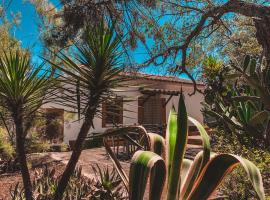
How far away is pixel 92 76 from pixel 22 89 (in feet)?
1.81

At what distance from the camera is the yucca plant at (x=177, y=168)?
1827mm

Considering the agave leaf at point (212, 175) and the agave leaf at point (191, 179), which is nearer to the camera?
the agave leaf at point (212, 175)

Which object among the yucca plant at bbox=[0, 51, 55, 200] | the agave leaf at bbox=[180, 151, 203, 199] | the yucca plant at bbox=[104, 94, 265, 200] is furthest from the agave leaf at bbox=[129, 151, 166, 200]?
the yucca plant at bbox=[0, 51, 55, 200]

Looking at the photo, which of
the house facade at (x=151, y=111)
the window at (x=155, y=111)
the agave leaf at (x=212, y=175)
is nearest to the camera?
the agave leaf at (x=212, y=175)

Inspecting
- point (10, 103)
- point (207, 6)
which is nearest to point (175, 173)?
point (10, 103)

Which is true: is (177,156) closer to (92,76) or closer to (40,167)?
(92,76)

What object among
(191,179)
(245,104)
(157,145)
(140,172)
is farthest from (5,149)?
(140,172)

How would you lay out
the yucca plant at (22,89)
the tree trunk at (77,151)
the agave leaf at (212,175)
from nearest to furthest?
the agave leaf at (212,175) → the yucca plant at (22,89) → the tree trunk at (77,151)

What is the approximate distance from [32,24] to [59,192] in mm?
7204

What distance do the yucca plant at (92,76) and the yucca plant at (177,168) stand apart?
0.42 metres

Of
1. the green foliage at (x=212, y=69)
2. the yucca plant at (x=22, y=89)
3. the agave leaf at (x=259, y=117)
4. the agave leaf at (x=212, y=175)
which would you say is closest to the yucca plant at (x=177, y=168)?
the agave leaf at (x=212, y=175)

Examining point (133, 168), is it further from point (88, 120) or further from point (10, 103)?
point (10, 103)

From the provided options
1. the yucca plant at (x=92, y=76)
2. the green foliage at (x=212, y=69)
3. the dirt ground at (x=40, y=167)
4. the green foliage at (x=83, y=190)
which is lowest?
the dirt ground at (x=40, y=167)

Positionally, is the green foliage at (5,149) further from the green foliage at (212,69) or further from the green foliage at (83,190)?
the green foliage at (212,69)
